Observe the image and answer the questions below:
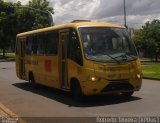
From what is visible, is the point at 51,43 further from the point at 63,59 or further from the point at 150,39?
the point at 150,39

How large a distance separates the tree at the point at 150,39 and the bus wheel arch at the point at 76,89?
51780 millimetres

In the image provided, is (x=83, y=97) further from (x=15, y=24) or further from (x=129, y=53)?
(x=15, y=24)

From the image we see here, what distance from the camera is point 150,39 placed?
65.3 metres

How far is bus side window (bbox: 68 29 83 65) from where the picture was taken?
13.0 m

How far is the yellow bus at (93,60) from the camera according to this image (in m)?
12.6

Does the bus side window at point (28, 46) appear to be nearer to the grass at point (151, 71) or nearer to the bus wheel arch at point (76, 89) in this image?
the bus wheel arch at point (76, 89)

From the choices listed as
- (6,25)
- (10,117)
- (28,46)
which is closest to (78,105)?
(10,117)

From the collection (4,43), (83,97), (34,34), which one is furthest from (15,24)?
(83,97)

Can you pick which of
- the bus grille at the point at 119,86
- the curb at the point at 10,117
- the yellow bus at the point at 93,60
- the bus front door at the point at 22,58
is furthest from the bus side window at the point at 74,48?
the bus front door at the point at 22,58

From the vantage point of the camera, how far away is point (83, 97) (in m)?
13.3

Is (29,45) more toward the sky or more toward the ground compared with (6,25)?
more toward the ground

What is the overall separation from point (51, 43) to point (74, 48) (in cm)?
242

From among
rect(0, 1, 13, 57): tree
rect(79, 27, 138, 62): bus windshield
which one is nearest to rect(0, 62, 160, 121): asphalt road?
rect(79, 27, 138, 62): bus windshield

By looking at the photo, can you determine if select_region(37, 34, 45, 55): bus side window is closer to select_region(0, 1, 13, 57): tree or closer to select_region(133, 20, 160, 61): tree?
select_region(133, 20, 160, 61): tree
